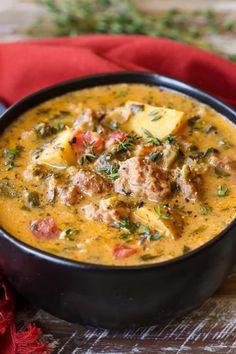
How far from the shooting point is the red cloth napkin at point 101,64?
4.47 meters

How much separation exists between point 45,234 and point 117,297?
0.45m

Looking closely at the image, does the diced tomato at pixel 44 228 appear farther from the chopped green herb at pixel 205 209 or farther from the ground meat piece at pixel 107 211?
the chopped green herb at pixel 205 209

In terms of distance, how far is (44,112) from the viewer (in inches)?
154

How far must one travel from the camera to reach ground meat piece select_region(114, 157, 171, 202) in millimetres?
3184

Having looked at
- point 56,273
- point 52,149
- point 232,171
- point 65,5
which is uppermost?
point 65,5

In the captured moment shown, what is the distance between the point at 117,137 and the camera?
356 cm

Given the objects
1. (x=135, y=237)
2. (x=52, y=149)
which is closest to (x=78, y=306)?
(x=135, y=237)

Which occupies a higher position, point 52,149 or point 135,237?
point 52,149

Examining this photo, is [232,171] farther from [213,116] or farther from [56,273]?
[56,273]

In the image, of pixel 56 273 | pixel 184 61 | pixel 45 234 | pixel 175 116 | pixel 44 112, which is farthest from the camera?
pixel 184 61

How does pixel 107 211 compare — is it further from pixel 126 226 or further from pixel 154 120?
pixel 154 120

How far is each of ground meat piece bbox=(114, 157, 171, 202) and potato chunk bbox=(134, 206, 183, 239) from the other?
9 centimetres

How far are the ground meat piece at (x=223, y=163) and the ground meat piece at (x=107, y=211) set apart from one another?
1.87 ft

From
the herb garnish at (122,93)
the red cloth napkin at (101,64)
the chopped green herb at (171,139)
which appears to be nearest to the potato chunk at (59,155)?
the chopped green herb at (171,139)
